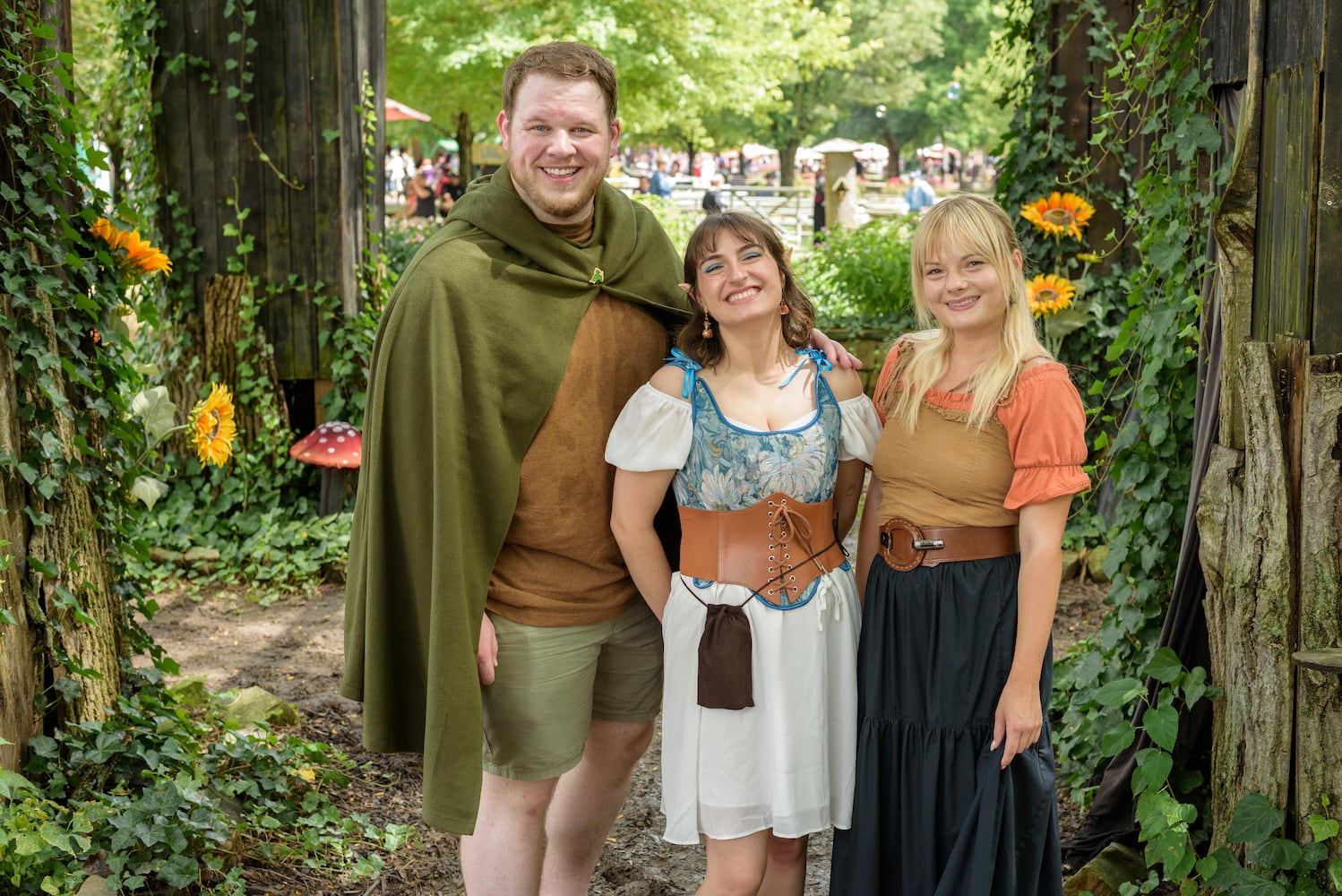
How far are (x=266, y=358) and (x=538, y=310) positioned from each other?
420cm

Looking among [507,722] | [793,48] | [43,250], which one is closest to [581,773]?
[507,722]

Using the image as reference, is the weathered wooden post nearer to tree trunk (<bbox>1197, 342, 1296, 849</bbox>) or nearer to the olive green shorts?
tree trunk (<bbox>1197, 342, 1296, 849</bbox>)

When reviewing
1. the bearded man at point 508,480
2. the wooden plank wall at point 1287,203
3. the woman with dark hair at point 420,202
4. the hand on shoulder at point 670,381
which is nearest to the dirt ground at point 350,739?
the bearded man at point 508,480

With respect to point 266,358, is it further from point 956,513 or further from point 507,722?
point 956,513

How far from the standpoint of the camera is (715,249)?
2604mm

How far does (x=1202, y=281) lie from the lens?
3244 millimetres

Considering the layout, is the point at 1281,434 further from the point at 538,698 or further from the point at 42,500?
the point at 42,500

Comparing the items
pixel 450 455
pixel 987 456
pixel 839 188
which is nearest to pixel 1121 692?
pixel 987 456

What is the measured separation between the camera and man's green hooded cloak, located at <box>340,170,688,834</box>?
2.54 metres

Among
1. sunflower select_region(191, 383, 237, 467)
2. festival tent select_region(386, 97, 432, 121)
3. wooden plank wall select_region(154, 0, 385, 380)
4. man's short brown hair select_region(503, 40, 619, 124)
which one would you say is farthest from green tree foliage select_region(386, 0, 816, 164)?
man's short brown hair select_region(503, 40, 619, 124)

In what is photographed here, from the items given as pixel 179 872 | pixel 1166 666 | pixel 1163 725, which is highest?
pixel 1166 666

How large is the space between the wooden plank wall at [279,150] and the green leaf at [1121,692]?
15.2ft

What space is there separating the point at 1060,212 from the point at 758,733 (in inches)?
171

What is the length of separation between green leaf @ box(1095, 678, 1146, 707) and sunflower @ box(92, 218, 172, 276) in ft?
8.70
